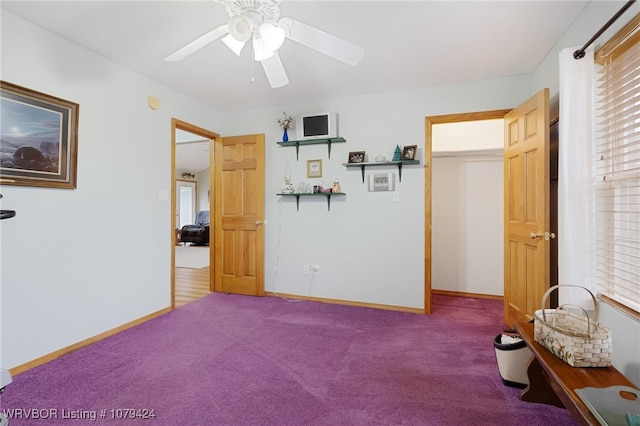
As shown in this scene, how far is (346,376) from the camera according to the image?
196 centimetres

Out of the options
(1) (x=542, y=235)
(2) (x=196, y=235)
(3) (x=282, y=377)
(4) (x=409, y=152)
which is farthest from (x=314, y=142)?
(2) (x=196, y=235)

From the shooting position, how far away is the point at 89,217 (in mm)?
2420

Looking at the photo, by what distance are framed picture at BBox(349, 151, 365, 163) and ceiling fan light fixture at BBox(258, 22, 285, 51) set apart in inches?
75.6

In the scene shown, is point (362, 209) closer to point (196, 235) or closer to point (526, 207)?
point (526, 207)

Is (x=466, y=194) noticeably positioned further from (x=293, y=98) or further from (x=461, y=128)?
(x=293, y=98)

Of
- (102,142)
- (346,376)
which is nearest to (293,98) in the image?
(102,142)

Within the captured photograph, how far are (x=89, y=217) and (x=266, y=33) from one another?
2.08 meters

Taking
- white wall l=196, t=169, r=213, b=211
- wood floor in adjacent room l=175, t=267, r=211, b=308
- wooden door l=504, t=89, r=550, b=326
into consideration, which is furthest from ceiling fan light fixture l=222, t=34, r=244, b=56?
white wall l=196, t=169, r=213, b=211

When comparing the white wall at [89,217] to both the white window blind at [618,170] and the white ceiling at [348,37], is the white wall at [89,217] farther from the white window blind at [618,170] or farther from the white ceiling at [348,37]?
the white window blind at [618,170]

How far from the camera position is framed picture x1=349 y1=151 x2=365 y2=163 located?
3.30m

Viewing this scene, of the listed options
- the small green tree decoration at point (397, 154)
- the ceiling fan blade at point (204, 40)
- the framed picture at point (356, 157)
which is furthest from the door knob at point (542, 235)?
the ceiling fan blade at point (204, 40)

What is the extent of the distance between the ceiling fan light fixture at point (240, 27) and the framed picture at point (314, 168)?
7.09 feet

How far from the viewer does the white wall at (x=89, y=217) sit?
78.3 inches

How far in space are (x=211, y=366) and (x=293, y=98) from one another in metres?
2.84
